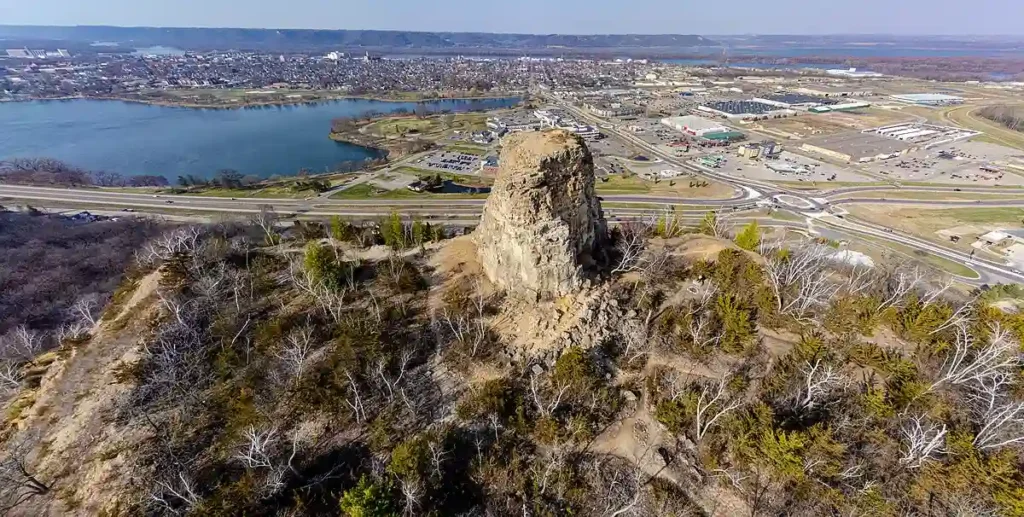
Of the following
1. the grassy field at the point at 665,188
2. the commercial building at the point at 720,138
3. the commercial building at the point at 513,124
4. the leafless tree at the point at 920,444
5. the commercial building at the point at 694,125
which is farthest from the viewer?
the commercial building at the point at 513,124

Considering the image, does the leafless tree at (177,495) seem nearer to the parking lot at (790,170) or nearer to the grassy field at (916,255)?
the grassy field at (916,255)

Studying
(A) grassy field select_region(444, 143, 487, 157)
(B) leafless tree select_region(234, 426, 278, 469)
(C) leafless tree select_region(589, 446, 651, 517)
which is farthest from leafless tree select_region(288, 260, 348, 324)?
(A) grassy field select_region(444, 143, 487, 157)

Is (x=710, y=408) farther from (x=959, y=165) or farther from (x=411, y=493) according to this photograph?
(x=959, y=165)

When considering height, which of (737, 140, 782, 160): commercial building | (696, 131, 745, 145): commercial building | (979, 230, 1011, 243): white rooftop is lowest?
(979, 230, 1011, 243): white rooftop

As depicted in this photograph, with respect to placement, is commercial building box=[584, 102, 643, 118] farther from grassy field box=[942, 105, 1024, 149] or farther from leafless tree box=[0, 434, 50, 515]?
leafless tree box=[0, 434, 50, 515]

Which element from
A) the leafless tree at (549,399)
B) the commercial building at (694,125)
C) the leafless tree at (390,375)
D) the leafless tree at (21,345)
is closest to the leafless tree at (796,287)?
the leafless tree at (549,399)

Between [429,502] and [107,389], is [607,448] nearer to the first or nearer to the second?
[429,502]

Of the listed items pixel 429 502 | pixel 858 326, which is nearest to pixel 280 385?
pixel 429 502
